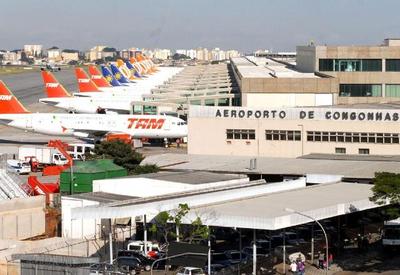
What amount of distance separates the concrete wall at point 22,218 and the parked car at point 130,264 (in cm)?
1000

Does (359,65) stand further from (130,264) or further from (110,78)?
(110,78)

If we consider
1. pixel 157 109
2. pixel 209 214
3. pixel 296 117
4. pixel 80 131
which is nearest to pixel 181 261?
pixel 209 214

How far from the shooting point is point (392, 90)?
339ft

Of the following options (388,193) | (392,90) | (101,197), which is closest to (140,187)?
(101,197)

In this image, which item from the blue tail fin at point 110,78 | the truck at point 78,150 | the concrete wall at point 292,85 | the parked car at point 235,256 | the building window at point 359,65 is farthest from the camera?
the blue tail fin at point 110,78

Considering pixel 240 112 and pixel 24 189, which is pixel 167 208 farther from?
pixel 240 112

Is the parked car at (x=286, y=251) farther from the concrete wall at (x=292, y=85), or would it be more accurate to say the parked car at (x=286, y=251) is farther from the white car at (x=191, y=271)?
the concrete wall at (x=292, y=85)

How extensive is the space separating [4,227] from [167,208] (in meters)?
11.2

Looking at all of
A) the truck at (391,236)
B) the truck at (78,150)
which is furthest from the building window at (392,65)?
the truck at (391,236)

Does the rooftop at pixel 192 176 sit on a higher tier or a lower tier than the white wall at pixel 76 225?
higher

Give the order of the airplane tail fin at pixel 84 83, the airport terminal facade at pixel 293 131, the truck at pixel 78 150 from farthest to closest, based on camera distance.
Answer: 1. the airplane tail fin at pixel 84 83
2. the truck at pixel 78 150
3. the airport terminal facade at pixel 293 131

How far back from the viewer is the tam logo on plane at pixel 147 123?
98750 millimetres

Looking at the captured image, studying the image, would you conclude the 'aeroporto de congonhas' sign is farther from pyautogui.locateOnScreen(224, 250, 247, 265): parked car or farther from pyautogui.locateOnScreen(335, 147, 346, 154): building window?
pyautogui.locateOnScreen(224, 250, 247, 265): parked car

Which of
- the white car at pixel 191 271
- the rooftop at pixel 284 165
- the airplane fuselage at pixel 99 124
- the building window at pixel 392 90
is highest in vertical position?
the building window at pixel 392 90
